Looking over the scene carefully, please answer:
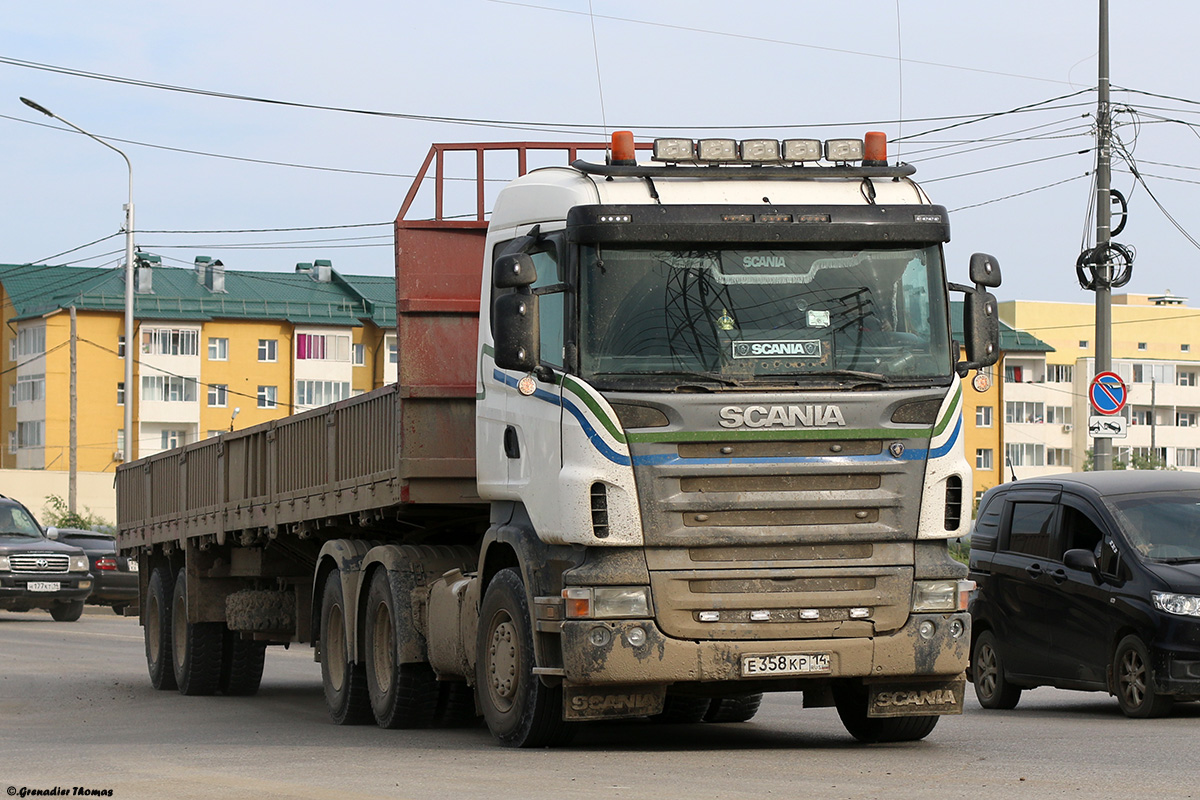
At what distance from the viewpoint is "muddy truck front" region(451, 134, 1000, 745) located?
9.95 m

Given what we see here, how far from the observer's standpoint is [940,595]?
404 inches

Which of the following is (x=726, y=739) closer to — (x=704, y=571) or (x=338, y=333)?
(x=704, y=571)

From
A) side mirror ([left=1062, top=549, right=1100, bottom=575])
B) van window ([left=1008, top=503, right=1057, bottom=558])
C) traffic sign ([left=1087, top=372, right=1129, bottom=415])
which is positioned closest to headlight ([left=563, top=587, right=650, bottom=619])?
side mirror ([left=1062, top=549, right=1100, bottom=575])

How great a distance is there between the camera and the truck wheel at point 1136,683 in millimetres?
13117

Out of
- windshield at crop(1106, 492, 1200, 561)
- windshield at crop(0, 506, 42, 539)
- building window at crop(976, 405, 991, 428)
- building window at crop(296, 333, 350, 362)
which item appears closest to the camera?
windshield at crop(1106, 492, 1200, 561)

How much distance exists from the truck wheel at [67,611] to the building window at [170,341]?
6300 cm

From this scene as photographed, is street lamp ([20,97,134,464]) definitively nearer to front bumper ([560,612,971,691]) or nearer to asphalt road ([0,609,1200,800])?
asphalt road ([0,609,1200,800])

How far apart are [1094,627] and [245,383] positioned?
86.2 m

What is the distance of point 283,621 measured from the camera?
16.8 m

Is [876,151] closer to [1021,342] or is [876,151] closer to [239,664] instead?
[239,664]

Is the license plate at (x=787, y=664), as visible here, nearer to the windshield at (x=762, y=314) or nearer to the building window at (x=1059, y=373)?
the windshield at (x=762, y=314)

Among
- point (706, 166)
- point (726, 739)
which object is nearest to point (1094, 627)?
point (726, 739)

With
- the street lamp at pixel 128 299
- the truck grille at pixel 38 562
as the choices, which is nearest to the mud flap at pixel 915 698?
the truck grille at pixel 38 562

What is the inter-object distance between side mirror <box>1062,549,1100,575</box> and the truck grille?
72.4ft
